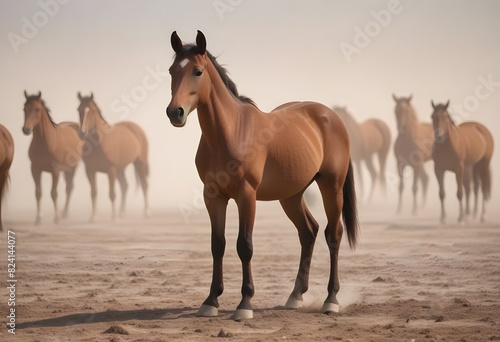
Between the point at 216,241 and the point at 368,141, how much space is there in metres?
13.5

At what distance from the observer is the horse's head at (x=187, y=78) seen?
5.74 meters

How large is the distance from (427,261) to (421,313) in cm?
336

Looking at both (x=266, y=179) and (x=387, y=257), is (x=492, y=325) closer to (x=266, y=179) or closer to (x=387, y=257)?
(x=266, y=179)

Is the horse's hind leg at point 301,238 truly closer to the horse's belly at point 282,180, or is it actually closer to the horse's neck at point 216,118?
the horse's belly at point 282,180

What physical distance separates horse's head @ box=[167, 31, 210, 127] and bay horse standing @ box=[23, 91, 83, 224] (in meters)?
7.06

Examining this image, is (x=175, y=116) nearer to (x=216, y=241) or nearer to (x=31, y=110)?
(x=216, y=241)

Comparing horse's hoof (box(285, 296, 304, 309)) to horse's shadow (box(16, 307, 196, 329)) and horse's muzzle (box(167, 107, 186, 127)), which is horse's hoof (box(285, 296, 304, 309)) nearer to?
horse's shadow (box(16, 307, 196, 329))

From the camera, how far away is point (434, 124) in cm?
1373

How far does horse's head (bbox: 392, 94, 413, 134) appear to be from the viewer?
1570 cm

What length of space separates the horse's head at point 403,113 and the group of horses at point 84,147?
5.08 metres

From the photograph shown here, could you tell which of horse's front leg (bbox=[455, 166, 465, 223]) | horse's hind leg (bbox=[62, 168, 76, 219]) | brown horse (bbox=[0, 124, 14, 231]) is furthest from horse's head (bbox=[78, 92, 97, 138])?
horse's front leg (bbox=[455, 166, 465, 223])

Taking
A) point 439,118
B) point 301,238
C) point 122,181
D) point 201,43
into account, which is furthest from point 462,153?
point 201,43

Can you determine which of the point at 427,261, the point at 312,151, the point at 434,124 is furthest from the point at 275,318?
the point at 434,124

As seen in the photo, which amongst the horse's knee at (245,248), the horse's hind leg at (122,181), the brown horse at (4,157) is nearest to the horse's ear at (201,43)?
the horse's knee at (245,248)
